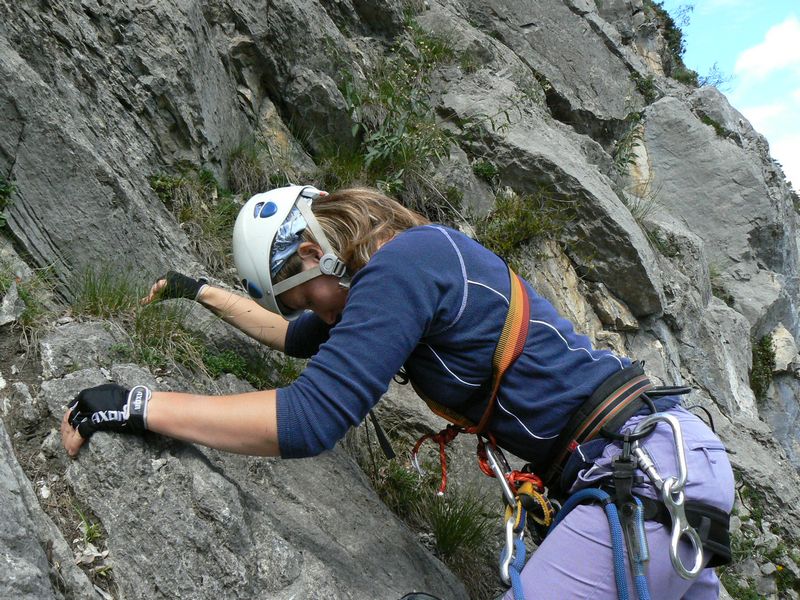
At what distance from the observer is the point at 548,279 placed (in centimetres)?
726

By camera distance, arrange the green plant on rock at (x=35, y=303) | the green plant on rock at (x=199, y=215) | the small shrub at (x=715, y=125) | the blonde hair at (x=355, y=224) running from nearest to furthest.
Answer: the blonde hair at (x=355, y=224) < the green plant on rock at (x=35, y=303) < the green plant on rock at (x=199, y=215) < the small shrub at (x=715, y=125)

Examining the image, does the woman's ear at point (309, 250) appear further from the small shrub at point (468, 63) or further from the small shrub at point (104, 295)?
the small shrub at point (468, 63)

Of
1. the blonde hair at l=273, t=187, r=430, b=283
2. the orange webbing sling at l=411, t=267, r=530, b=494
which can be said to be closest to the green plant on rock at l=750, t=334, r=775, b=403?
the orange webbing sling at l=411, t=267, r=530, b=494

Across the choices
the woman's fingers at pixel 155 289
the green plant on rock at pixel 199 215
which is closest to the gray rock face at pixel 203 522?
the woman's fingers at pixel 155 289

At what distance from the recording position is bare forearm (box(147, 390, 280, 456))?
2.51 meters

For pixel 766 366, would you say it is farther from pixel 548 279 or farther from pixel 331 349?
pixel 331 349

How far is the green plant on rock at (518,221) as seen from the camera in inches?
280

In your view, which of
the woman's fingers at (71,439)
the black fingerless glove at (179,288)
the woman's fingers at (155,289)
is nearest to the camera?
the woman's fingers at (71,439)

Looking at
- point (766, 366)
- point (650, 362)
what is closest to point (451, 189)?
point (650, 362)

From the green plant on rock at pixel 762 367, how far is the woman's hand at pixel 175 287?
9.24 m

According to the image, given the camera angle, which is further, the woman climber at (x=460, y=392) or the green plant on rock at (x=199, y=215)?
the green plant on rock at (x=199, y=215)

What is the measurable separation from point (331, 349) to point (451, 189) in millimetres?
4824

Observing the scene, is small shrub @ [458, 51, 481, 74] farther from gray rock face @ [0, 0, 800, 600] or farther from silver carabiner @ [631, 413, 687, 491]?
silver carabiner @ [631, 413, 687, 491]

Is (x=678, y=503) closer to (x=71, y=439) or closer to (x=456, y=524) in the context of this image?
(x=456, y=524)
